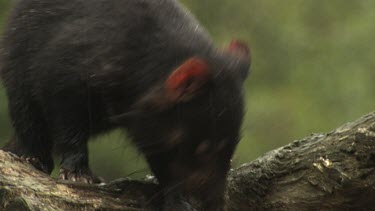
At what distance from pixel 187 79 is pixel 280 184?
71cm

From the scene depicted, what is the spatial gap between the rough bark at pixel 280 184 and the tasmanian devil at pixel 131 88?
19cm

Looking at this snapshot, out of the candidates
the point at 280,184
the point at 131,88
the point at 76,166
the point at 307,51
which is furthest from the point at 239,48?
the point at 307,51

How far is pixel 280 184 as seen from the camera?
13.1 ft

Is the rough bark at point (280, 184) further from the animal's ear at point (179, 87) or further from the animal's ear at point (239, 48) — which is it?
the animal's ear at point (239, 48)

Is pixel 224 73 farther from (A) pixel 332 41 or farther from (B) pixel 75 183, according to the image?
(A) pixel 332 41

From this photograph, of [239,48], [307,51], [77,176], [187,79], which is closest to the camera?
[187,79]

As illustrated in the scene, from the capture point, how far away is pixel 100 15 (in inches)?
174

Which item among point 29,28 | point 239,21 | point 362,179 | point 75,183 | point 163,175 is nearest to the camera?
point 362,179

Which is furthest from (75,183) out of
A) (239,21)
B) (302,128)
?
(239,21)

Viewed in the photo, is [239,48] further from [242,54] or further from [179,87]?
[179,87]

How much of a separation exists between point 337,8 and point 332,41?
48 cm

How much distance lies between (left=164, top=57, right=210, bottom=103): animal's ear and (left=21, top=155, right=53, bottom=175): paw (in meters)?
1.11

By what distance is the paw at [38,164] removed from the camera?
15.1ft

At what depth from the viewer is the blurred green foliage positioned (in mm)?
8508
